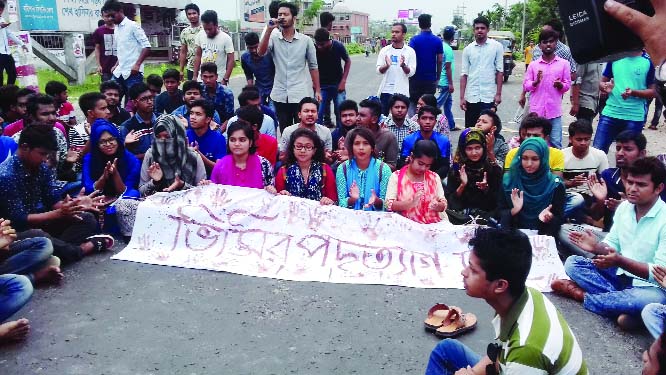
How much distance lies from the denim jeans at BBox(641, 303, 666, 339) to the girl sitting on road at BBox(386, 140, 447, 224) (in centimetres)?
200

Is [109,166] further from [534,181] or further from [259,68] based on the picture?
[534,181]

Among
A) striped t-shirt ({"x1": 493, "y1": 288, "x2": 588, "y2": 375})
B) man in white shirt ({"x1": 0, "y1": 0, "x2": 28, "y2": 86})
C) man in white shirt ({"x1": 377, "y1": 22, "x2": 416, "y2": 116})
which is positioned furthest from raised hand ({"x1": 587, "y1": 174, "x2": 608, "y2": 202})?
man in white shirt ({"x1": 0, "y1": 0, "x2": 28, "y2": 86})

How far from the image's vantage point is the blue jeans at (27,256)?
431 cm

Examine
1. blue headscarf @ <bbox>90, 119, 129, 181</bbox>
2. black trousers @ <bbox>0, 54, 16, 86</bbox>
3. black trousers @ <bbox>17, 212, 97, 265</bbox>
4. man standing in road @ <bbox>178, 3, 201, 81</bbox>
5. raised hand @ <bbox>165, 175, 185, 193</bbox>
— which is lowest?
black trousers @ <bbox>17, 212, 97, 265</bbox>

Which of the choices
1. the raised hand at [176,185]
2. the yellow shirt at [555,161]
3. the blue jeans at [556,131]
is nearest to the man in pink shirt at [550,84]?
the blue jeans at [556,131]

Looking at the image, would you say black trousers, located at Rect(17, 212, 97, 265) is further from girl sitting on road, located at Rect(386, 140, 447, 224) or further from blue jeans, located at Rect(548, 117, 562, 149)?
blue jeans, located at Rect(548, 117, 562, 149)

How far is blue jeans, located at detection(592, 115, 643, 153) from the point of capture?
264 inches

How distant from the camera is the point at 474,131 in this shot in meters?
5.86

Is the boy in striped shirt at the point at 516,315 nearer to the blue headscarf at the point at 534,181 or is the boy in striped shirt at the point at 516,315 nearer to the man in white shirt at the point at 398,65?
the blue headscarf at the point at 534,181

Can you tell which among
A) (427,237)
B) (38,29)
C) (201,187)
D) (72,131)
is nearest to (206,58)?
(72,131)

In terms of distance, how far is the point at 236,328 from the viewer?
13.0 ft

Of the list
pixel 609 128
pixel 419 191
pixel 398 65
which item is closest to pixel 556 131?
pixel 609 128

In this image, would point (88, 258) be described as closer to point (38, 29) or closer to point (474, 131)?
point (474, 131)

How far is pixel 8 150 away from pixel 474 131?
4.30 metres
